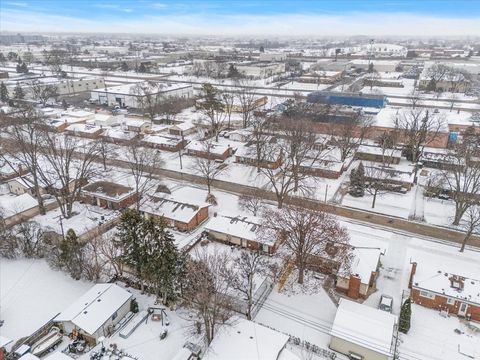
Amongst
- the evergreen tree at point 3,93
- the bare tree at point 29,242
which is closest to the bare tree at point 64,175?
the bare tree at point 29,242

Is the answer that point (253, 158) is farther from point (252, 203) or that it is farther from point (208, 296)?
point (208, 296)

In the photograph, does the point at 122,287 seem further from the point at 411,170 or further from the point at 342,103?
the point at 342,103

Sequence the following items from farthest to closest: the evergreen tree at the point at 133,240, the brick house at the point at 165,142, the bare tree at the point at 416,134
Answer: the brick house at the point at 165,142 → the bare tree at the point at 416,134 → the evergreen tree at the point at 133,240

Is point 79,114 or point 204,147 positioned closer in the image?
point 204,147

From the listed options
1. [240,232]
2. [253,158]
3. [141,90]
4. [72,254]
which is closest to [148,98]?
[141,90]

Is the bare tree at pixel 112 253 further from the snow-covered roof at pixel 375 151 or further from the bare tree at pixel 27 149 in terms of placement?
the snow-covered roof at pixel 375 151

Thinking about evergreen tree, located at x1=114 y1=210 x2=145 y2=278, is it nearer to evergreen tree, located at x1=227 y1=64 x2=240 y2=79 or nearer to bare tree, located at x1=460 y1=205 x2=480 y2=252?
bare tree, located at x1=460 y1=205 x2=480 y2=252

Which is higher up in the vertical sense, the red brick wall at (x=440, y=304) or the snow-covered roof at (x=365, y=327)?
the snow-covered roof at (x=365, y=327)
